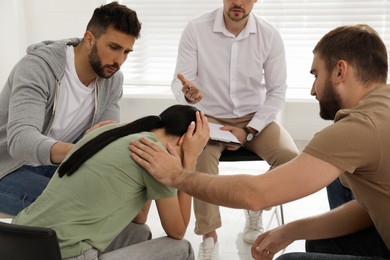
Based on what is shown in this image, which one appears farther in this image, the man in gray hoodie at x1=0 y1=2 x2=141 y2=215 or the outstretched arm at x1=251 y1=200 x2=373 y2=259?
the man in gray hoodie at x1=0 y1=2 x2=141 y2=215

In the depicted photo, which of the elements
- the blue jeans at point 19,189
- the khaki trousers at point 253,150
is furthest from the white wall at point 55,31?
the blue jeans at point 19,189

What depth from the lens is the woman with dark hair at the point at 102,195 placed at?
1.57 metres

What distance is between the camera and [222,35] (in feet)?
10.0

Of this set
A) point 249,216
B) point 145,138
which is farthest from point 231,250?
point 145,138

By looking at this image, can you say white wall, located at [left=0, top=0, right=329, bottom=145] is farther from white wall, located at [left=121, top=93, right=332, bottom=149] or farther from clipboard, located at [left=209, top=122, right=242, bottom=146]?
clipboard, located at [left=209, top=122, right=242, bottom=146]

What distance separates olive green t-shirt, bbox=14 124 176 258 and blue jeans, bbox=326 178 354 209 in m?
0.86

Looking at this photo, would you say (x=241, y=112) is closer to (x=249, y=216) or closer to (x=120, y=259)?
(x=249, y=216)

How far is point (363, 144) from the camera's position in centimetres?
148

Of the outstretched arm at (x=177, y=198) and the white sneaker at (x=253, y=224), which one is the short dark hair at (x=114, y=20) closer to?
the outstretched arm at (x=177, y=198)

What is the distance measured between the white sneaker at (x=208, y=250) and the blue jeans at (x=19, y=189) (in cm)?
80

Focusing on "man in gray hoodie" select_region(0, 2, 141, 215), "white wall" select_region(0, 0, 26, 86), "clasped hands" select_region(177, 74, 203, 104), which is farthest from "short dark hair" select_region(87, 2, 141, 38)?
"white wall" select_region(0, 0, 26, 86)

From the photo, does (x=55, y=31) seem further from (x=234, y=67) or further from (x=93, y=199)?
(x=93, y=199)

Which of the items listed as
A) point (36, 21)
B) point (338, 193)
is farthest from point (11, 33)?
point (338, 193)

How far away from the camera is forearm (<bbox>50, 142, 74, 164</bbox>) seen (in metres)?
2.08
